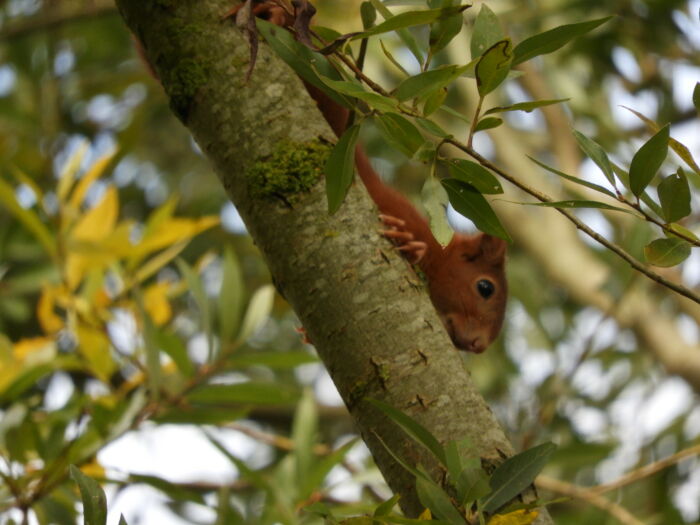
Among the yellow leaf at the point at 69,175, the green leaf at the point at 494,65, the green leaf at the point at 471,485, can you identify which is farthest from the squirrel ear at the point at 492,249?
the green leaf at the point at 471,485

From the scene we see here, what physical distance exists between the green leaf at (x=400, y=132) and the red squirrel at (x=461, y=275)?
4.94ft

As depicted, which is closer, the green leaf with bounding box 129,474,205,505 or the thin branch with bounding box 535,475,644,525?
the green leaf with bounding box 129,474,205,505

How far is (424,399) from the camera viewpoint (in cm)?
160

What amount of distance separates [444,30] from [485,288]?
1.87 metres

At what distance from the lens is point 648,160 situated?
156cm

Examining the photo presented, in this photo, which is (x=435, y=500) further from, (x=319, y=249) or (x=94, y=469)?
(x=94, y=469)

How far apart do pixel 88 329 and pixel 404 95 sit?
1.84 meters

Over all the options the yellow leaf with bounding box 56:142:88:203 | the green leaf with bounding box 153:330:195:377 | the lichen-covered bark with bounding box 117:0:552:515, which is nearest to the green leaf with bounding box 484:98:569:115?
the lichen-covered bark with bounding box 117:0:552:515

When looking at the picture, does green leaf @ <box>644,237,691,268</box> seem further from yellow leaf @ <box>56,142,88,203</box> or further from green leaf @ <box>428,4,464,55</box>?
yellow leaf @ <box>56,142,88,203</box>

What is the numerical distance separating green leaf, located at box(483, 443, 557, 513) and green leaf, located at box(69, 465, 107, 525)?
0.63 metres

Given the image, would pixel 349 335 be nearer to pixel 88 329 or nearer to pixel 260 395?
pixel 260 395

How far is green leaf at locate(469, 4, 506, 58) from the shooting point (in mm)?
1628

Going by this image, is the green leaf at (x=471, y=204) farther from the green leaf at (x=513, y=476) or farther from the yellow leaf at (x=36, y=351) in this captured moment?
the yellow leaf at (x=36, y=351)

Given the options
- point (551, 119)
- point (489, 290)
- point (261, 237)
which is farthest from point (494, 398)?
point (261, 237)
